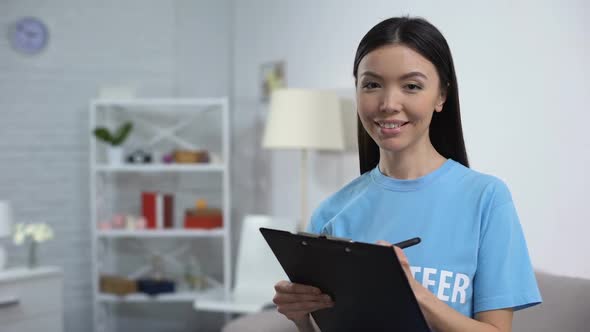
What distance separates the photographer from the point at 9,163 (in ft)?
14.4

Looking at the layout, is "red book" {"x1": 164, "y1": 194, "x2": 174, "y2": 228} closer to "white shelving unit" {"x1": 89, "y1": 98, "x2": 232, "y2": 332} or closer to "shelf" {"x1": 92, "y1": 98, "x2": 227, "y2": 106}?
"white shelving unit" {"x1": 89, "y1": 98, "x2": 232, "y2": 332}

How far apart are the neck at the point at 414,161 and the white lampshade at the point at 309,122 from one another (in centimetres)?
220

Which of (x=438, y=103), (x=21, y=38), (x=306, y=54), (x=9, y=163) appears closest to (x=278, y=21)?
(x=306, y=54)

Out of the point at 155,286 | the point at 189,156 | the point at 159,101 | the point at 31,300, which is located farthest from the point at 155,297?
the point at 159,101

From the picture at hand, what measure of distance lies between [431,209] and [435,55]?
26 cm

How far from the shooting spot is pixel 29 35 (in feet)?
14.6

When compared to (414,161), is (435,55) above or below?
above

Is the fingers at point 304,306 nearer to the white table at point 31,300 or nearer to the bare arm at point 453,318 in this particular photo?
the bare arm at point 453,318

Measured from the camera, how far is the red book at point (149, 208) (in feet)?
14.0

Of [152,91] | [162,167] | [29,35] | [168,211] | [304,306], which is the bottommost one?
[168,211]

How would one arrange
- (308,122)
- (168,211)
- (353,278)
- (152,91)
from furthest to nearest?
(152,91) < (168,211) < (308,122) < (353,278)

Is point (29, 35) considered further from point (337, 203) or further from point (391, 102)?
point (391, 102)

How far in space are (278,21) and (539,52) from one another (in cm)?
217

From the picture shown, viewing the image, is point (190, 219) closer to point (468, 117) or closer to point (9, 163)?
point (9, 163)
